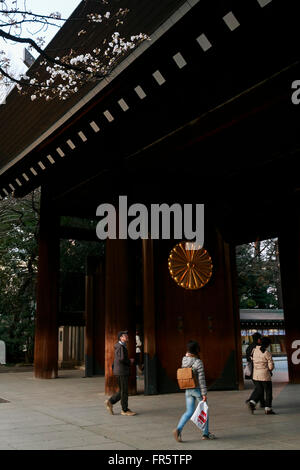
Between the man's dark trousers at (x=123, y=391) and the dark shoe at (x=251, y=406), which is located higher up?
the man's dark trousers at (x=123, y=391)

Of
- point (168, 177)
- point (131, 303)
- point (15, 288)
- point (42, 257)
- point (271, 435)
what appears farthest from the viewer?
point (15, 288)

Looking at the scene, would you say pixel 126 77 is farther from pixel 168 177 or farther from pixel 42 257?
pixel 42 257

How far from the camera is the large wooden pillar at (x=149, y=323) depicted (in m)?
9.53

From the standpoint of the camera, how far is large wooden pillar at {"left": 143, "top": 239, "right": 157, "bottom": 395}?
9531 mm

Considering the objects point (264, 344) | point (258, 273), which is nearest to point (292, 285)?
point (264, 344)

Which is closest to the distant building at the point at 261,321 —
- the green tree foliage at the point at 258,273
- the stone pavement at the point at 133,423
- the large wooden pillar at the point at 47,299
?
the green tree foliage at the point at 258,273

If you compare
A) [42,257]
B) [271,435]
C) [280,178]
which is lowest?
[271,435]

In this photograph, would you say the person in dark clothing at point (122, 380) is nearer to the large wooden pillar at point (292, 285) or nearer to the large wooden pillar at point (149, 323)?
the large wooden pillar at point (149, 323)

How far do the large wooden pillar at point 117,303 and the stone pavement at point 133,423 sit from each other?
0.64 meters

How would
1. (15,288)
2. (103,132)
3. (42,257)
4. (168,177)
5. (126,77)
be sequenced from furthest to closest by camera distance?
(15,288)
(42,257)
(168,177)
(103,132)
(126,77)

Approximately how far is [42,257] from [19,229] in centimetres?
625

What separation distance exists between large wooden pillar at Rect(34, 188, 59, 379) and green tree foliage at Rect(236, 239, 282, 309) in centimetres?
1254
